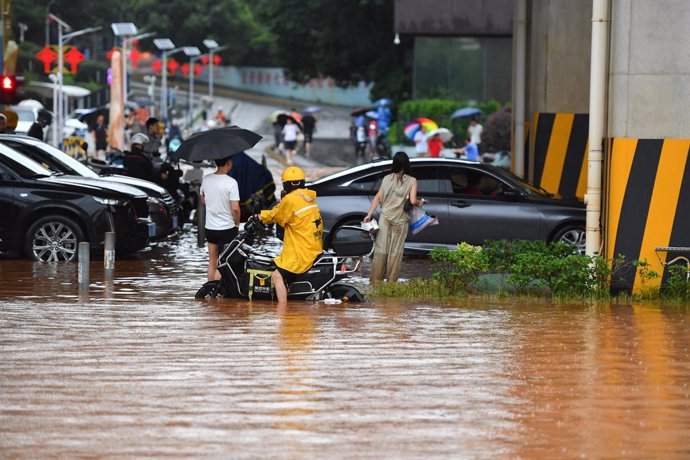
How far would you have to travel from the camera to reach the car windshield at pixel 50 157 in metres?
20.5

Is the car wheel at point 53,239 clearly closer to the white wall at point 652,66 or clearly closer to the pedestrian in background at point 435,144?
the white wall at point 652,66

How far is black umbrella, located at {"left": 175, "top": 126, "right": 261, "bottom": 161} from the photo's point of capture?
611 inches

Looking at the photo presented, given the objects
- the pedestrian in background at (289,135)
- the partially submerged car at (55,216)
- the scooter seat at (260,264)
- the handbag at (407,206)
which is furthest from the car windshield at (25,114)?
the scooter seat at (260,264)

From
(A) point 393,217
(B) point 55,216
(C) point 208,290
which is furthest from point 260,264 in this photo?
(B) point 55,216

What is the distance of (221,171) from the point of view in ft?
51.5

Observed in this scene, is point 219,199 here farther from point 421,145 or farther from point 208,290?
point 421,145

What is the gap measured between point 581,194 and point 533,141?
4.84 feet

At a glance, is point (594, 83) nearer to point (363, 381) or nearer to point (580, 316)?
point (580, 316)

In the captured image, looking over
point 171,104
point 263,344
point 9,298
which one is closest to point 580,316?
point 263,344

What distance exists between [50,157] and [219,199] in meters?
5.93

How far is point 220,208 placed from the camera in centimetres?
1550

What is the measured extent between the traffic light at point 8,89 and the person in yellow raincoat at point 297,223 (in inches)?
532

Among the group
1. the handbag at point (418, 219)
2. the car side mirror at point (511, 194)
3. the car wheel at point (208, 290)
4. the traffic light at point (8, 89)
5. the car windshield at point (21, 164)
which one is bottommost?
the car wheel at point (208, 290)

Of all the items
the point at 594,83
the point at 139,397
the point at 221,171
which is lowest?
the point at 139,397
